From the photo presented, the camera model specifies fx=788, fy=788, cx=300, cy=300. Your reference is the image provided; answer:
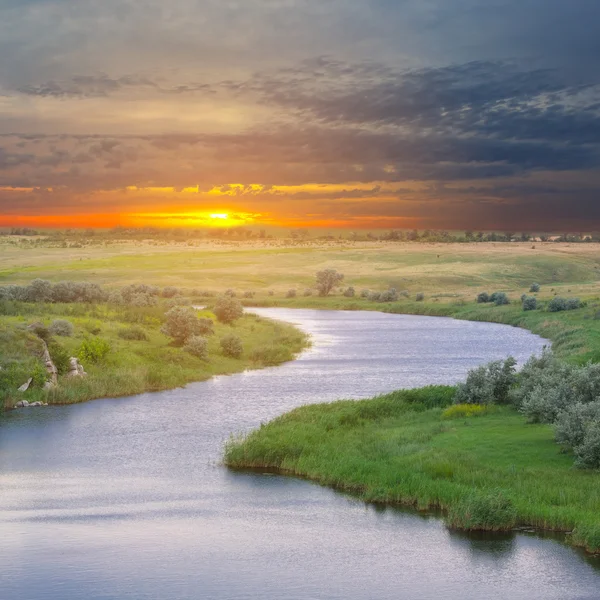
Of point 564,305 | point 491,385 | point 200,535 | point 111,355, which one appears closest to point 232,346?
point 111,355

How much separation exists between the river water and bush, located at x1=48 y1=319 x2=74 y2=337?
1199 centimetres

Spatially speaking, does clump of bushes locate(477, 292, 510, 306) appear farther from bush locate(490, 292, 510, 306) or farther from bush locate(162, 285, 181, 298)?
bush locate(162, 285, 181, 298)

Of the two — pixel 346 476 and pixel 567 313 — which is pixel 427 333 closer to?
pixel 567 313

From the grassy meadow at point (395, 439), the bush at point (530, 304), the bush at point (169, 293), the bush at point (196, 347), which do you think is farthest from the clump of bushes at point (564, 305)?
the bush at point (196, 347)

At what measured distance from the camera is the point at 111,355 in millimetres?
57344

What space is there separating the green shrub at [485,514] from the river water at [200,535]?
50 cm

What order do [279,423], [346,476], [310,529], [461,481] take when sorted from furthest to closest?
[279,423]
[346,476]
[461,481]
[310,529]

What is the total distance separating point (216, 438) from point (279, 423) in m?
3.50

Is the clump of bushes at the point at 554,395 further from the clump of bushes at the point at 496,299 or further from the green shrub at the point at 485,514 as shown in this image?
the clump of bushes at the point at 496,299

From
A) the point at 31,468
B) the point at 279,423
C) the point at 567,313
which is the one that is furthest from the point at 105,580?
the point at 567,313

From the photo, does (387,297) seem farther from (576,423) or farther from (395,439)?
(576,423)

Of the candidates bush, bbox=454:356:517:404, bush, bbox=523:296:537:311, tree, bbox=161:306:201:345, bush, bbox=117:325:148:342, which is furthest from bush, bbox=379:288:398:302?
bush, bbox=454:356:517:404

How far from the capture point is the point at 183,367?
6119 centimetres

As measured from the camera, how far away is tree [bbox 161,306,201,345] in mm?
65500
